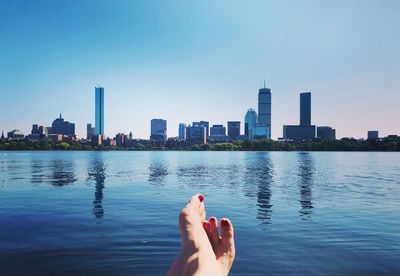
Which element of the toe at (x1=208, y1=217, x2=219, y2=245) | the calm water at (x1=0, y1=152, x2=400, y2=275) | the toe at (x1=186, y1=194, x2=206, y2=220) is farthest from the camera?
the calm water at (x1=0, y1=152, x2=400, y2=275)

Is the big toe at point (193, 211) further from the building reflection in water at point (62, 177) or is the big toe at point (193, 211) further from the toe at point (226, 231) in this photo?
the building reflection in water at point (62, 177)

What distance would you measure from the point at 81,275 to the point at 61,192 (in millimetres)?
15182

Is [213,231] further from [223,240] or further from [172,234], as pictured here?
[172,234]

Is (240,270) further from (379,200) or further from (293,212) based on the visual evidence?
(379,200)

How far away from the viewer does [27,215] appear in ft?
42.4

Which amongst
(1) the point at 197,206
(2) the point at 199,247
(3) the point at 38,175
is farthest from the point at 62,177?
(2) the point at 199,247

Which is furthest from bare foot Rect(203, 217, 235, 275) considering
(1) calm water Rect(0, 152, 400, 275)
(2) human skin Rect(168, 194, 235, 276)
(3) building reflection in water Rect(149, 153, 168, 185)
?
(3) building reflection in water Rect(149, 153, 168, 185)

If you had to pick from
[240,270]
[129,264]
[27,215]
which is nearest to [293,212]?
[240,270]

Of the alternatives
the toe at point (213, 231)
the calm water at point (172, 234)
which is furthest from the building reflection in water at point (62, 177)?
the toe at point (213, 231)

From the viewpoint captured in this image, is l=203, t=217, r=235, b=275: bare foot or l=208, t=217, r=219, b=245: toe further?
l=208, t=217, r=219, b=245: toe

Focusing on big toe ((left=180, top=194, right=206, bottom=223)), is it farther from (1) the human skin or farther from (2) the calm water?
(2) the calm water

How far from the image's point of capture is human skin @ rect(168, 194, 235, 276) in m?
3.60

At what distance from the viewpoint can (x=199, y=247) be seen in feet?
13.1

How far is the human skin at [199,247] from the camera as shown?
3.60 metres
